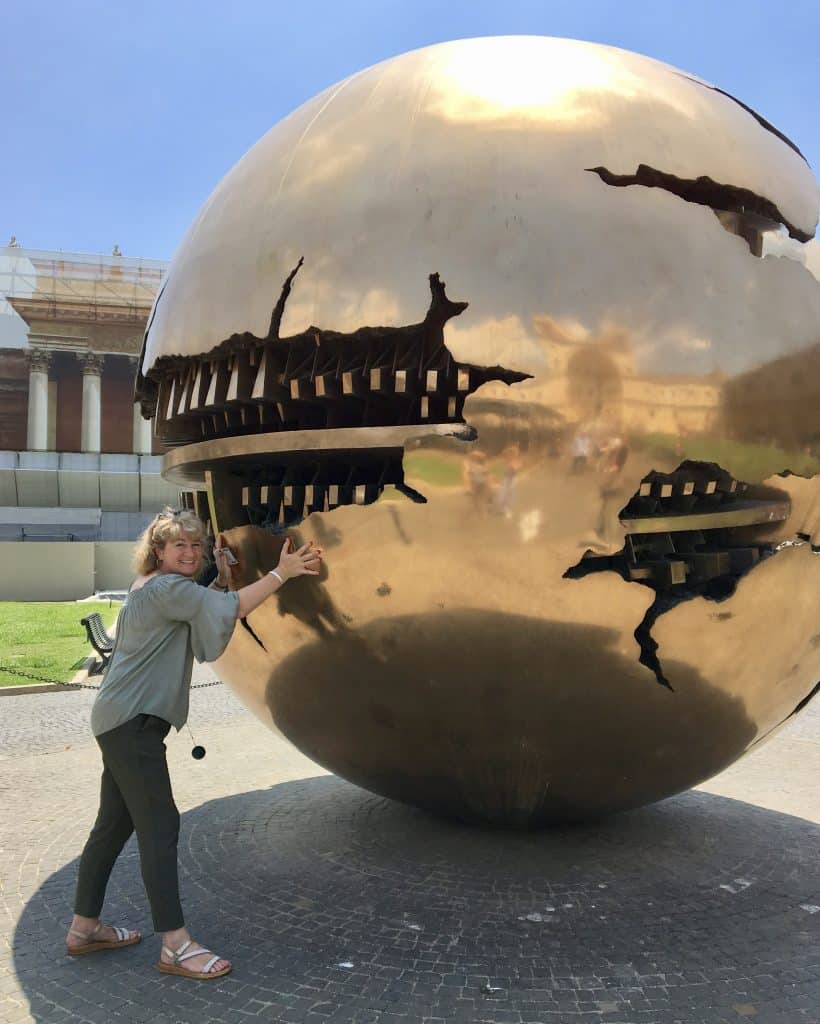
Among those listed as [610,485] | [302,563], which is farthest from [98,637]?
[610,485]

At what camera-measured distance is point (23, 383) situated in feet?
192

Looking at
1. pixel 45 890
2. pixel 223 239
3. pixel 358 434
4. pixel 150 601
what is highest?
pixel 223 239

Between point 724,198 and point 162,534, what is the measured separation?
271 cm

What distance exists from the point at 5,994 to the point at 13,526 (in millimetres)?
33770

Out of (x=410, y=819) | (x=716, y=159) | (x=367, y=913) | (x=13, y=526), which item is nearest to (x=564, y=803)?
(x=367, y=913)

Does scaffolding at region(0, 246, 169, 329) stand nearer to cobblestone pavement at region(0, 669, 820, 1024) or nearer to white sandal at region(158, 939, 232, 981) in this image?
cobblestone pavement at region(0, 669, 820, 1024)

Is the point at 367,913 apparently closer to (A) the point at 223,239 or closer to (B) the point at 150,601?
(B) the point at 150,601

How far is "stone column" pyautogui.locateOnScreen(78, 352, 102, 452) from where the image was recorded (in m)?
54.5

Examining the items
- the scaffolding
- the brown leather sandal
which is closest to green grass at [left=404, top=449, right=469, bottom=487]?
the brown leather sandal

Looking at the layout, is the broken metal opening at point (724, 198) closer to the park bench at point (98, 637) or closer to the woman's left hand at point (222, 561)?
the woman's left hand at point (222, 561)

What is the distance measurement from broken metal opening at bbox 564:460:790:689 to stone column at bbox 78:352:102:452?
180ft

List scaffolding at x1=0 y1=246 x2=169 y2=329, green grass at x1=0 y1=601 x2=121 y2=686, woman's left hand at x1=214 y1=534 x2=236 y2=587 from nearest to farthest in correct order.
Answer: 1. woman's left hand at x1=214 y1=534 x2=236 y2=587
2. green grass at x1=0 y1=601 x2=121 y2=686
3. scaffolding at x1=0 y1=246 x2=169 y2=329

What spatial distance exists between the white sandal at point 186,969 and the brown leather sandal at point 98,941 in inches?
11.2

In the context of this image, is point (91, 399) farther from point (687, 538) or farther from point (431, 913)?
point (687, 538)
